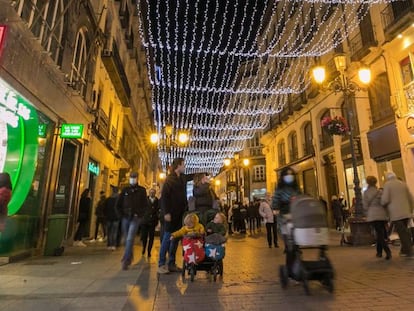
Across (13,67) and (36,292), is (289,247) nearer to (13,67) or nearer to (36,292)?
(36,292)

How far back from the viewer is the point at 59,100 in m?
9.21

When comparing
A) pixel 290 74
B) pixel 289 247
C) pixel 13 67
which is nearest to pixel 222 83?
pixel 290 74


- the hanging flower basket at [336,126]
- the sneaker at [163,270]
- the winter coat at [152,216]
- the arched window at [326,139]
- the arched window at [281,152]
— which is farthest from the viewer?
the arched window at [281,152]

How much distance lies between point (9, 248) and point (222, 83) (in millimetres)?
14587

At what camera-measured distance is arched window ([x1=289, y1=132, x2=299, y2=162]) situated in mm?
24875

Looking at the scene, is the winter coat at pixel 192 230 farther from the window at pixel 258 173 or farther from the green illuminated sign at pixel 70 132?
the window at pixel 258 173

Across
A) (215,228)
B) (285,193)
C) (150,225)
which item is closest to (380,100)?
(150,225)

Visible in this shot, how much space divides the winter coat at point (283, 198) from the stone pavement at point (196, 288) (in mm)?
1065

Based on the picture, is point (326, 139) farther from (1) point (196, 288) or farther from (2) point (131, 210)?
(1) point (196, 288)

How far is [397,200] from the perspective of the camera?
6773 millimetres

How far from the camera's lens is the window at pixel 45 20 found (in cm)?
716

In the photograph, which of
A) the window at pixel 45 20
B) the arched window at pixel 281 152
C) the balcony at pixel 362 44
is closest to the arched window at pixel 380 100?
the balcony at pixel 362 44

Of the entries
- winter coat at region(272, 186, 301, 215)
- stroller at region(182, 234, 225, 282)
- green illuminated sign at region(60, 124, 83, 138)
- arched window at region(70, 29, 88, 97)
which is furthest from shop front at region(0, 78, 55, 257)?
winter coat at region(272, 186, 301, 215)

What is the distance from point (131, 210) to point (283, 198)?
3338 mm
